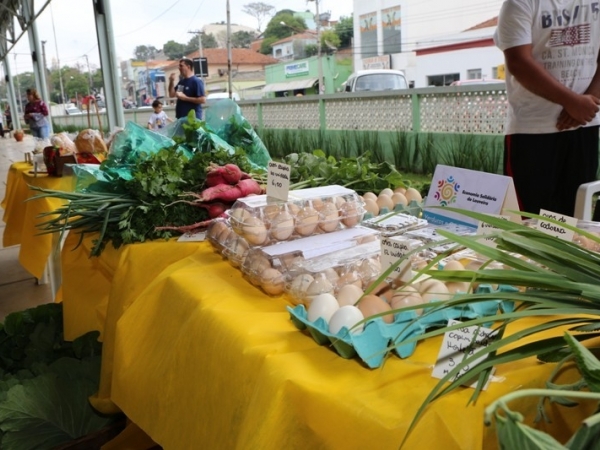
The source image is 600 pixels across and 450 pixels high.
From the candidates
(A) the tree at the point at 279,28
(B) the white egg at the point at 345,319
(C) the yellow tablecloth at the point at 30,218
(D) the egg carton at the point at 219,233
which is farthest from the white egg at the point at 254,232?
(A) the tree at the point at 279,28

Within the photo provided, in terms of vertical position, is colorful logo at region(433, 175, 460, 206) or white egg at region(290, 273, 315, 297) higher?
colorful logo at region(433, 175, 460, 206)

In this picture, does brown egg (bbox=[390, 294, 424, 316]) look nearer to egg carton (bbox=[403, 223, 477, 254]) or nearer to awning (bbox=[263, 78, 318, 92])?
egg carton (bbox=[403, 223, 477, 254])

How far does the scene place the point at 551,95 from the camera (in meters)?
2.01

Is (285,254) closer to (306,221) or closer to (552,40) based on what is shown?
(306,221)

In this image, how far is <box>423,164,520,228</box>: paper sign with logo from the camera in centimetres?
119

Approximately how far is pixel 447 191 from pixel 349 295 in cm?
53

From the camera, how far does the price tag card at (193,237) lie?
1586 mm

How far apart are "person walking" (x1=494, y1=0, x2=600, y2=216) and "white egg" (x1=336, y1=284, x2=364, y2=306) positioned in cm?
144

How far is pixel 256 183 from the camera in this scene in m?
1.77

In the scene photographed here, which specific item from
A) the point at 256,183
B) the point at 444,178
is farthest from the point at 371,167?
the point at 444,178

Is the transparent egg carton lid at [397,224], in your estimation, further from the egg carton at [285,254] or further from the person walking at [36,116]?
the person walking at [36,116]

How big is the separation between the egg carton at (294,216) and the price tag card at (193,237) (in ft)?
0.74

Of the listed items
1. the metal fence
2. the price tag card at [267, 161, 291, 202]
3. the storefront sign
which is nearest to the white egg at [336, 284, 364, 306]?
the price tag card at [267, 161, 291, 202]

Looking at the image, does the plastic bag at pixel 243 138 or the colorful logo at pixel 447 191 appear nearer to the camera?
the colorful logo at pixel 447 191
